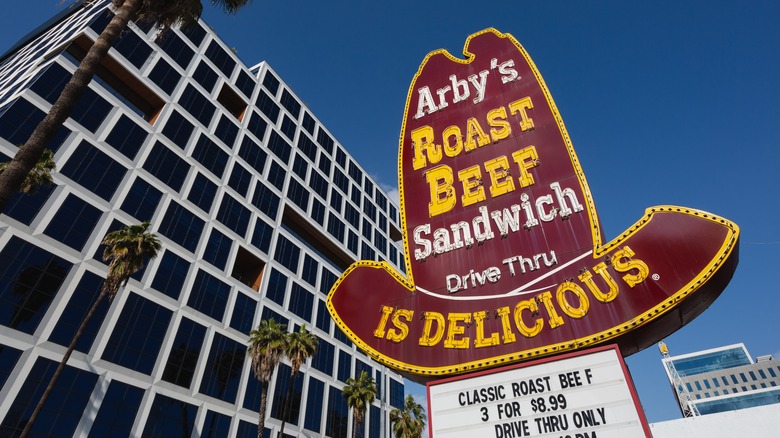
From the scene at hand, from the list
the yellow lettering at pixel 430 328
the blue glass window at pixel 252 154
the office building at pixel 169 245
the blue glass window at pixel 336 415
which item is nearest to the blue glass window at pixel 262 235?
the office building at pixel 169 245

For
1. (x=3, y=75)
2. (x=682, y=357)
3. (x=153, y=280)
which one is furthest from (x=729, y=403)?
(x=3, y=75)

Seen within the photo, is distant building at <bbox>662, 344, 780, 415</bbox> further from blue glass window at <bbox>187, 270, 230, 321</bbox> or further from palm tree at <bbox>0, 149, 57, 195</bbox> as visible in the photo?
palm tree at <bbox>0, 149, 57, 195</bbox>

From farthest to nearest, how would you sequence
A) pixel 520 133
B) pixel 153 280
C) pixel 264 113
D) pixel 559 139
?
pixel 264 113, pixel 153 280, pixel 520 133, pixel 559 139

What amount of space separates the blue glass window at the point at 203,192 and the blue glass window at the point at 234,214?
1304 millimetres

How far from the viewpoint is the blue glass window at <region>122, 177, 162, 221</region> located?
1492 inches

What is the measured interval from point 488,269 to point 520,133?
14.6 feet

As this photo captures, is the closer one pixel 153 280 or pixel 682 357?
pixel 153 280

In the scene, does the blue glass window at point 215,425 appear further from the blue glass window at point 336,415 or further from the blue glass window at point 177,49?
the blue glass window at point 177,49

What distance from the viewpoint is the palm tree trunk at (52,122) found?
959 cm

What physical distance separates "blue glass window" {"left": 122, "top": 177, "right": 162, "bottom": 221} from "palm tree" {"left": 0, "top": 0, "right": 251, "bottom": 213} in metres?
25.4

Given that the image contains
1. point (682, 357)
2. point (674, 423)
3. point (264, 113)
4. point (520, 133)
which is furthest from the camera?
point (682, 357)

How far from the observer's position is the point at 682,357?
170125 mm

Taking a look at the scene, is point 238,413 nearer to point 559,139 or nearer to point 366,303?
point 366,303

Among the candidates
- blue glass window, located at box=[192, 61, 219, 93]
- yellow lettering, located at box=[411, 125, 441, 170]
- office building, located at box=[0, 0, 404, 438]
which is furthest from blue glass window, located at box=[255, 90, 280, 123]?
yellow lettering, located at box=[411, 125, 441, 170]
